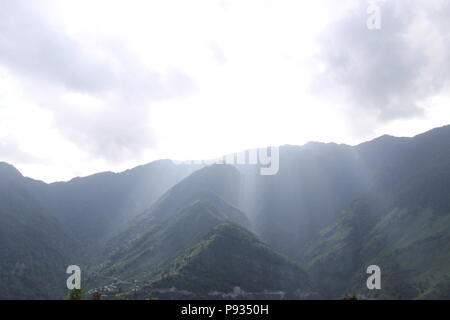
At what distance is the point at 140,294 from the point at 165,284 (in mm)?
13156

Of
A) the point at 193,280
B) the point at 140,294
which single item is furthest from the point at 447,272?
the point at 140,294

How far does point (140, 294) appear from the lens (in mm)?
178500

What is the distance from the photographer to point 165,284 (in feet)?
617
